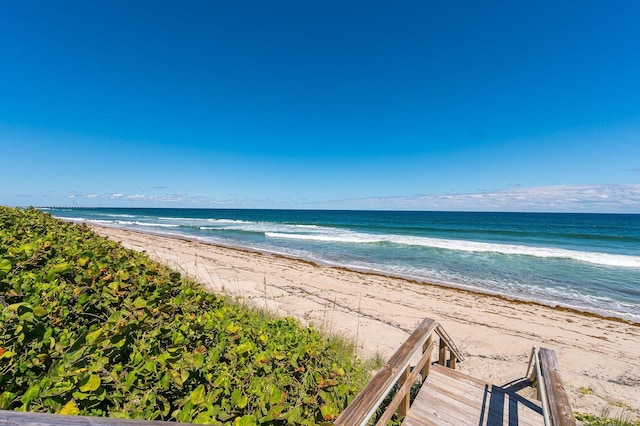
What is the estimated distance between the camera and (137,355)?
1.72 meters

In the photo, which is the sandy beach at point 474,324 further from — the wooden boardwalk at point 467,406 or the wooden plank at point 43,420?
the wooden plank at point 43,420

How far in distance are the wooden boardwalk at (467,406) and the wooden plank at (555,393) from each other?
95cm

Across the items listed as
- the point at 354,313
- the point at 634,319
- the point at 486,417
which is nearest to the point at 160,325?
the point at 486,417

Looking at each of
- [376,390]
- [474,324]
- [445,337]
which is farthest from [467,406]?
[474,324]

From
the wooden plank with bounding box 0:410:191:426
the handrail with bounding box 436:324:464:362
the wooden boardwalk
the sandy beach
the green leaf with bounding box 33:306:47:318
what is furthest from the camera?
the sandy beach

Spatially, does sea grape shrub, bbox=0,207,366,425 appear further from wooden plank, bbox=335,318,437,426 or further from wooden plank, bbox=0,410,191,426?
wooden plank, bbox=0,410,191,426

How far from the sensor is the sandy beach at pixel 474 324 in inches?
222

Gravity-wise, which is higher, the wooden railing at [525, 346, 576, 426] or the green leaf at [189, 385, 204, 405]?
the green leaf at [189, 385, 204, 405]

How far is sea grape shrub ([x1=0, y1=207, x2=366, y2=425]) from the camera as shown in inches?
54.2

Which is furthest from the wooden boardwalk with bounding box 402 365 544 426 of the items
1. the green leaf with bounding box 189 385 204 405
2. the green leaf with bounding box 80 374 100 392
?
the green leaf with bounding box 80 374 100 392

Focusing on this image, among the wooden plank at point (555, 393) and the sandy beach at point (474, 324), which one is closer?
the wooden plank at point (555, 393)

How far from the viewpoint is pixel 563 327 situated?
8289mm

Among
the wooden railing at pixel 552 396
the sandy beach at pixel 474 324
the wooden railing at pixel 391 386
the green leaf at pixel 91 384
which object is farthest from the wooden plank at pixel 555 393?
the green leaf at pixel 91 384

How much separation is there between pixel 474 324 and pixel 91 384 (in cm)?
907
